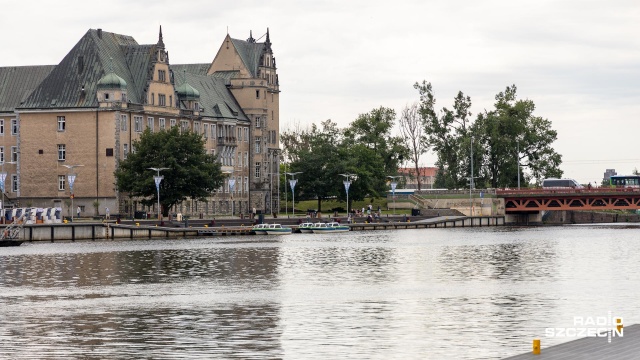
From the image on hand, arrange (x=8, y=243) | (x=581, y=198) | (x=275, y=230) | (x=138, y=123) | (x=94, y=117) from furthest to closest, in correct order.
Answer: (x=581, y=198)
(x=138, y=123)
(x=94, y=117)
(x=275, y=230)
(x=8, y=243)

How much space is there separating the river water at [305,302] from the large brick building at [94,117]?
212 ft

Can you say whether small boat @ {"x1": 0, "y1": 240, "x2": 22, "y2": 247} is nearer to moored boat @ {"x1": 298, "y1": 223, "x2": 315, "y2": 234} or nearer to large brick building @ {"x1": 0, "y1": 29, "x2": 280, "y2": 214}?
large brick building @ {"x1": 0, "y1": 29, "x2": 280, "y2": 214}

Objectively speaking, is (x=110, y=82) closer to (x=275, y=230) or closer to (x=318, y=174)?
(x=275, y=230)

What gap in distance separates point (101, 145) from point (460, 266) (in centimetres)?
9225

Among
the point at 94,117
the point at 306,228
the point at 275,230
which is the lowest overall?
the point at 275,230

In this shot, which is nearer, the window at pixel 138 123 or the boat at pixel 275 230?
the boat at pixel 275 230

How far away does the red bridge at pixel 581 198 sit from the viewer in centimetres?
18625

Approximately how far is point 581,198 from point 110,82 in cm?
7285

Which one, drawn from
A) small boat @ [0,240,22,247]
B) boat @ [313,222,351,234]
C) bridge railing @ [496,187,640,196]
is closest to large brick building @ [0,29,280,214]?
boat @ [313,222,351,234]

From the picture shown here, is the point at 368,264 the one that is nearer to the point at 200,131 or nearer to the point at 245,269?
the point at 245,269

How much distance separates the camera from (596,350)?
29.7m

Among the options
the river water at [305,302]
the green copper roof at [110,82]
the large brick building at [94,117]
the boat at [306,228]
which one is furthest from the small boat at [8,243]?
the boat at [306,228]

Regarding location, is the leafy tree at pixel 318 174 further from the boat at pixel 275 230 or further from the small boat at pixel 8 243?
the small boat at pixel 8 243

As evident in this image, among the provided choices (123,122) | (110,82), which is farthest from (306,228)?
(110,82)
